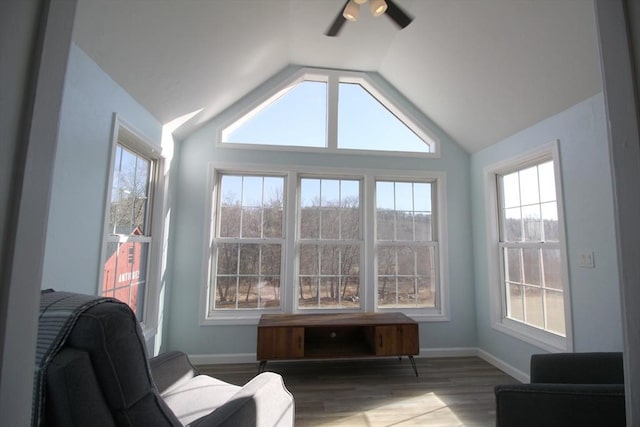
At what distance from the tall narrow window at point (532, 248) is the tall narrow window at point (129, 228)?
3567 mm

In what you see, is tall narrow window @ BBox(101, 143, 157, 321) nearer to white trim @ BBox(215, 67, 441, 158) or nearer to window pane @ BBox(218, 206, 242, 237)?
window pane @ BBox(218, 206, 242, 237)

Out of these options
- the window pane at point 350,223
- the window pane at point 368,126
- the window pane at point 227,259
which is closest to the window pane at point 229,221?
the window pane at point 227,259

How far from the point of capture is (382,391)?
2.37m

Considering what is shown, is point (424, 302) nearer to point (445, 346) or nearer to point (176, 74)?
point (445, 346)

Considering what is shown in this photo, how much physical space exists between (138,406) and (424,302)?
3.07 meters

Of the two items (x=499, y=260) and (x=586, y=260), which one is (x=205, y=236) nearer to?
(x=499, y=260)

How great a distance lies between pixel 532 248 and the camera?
2.66 metres

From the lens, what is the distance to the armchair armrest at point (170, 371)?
1482 mm

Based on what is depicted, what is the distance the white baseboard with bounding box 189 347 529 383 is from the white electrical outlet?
1.18 m

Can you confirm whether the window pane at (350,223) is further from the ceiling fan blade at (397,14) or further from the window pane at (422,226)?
the ceiling fan blade at (397,14)

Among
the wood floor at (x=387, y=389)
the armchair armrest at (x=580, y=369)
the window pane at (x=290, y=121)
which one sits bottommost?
the wood floor at (x=387, y=389)

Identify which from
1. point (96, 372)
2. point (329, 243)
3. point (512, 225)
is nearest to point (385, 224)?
point (329, 243)

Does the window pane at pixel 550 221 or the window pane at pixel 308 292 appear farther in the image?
the window pane at pixel 308 292

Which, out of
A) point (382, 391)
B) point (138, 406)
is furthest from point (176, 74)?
point (382, 391)
